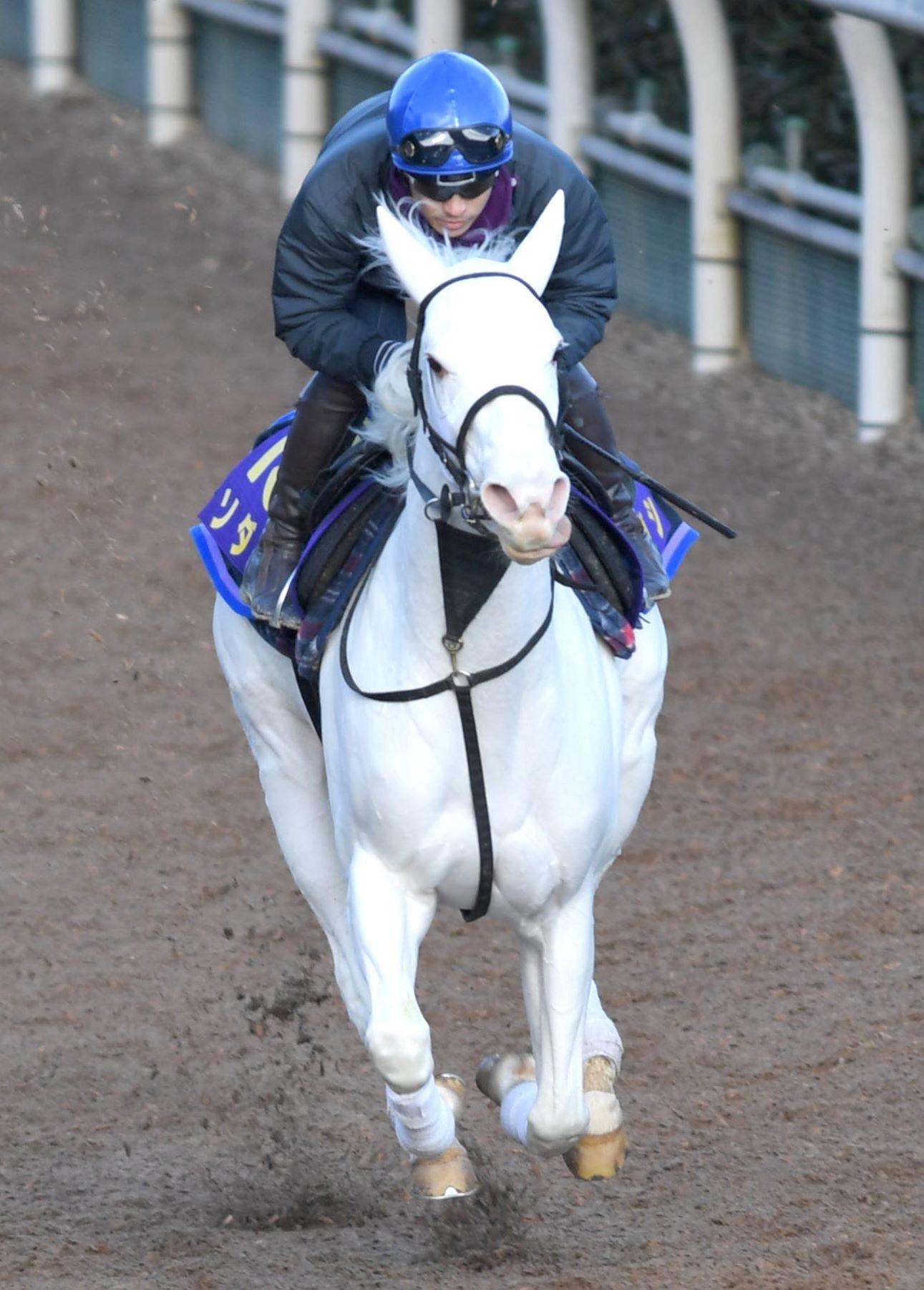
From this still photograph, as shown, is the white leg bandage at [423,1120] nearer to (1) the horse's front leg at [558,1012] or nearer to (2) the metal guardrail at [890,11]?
(1) the horse's front leg at [558,1012]

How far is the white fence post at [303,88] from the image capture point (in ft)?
49.6

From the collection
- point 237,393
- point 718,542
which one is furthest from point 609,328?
point 718,542

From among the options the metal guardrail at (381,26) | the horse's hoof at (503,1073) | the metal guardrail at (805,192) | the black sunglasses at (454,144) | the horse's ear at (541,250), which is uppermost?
the black sunglasses at (454,144)

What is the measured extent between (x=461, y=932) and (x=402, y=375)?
122 inches

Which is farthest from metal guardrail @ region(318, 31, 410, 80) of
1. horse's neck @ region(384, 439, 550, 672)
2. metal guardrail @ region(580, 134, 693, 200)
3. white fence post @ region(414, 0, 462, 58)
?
horse's neck @ region(384, 439, 550, 672)

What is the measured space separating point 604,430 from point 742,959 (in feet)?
7.08

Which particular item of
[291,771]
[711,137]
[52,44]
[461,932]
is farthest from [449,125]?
[52,44]

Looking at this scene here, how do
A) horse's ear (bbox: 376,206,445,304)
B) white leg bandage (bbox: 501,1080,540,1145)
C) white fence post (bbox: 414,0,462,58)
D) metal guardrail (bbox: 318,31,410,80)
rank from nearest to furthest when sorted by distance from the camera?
horse's ear (bbox: 376,206,445,304), white leg bandage (bbox: 501,1080,540,1145), white fence post (bbox: 414,0,462,58), metal guardrail (bbox: 318,31,410,80)

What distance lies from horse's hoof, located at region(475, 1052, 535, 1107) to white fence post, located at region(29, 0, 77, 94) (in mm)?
14270

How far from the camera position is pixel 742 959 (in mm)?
6723

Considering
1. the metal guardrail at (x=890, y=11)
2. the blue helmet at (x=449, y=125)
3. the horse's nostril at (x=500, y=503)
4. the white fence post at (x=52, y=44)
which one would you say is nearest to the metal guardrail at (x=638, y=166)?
the metal guardrail at (x=890, y=11)

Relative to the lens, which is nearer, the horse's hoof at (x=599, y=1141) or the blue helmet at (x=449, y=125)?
the blue helmet at (x=449, y=125)

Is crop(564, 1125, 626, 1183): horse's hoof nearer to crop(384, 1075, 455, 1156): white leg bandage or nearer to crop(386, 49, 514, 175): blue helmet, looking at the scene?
crop(384, 1075, 455, 1156): white leg bandage

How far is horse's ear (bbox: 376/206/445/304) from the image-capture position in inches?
159
